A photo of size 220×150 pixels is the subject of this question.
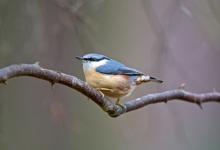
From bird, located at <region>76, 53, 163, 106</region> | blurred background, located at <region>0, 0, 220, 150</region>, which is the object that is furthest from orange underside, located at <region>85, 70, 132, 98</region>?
blurred background, located at <region>0, 0, 220, 150</region>

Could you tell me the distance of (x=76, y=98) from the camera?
4.26 metres

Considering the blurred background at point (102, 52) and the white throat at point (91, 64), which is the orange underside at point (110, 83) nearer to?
the white throat at point (91, 64)

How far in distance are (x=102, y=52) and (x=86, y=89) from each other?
1.42 m

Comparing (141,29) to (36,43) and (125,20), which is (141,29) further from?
(36,43)

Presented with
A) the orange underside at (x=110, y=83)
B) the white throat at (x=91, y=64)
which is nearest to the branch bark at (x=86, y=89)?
the orange underside at (x=110, y=83)

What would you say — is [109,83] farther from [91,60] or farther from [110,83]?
[91,60]

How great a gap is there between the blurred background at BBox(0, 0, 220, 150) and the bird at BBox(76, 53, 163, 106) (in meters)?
0.08

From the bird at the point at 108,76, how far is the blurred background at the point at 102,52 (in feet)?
0.26

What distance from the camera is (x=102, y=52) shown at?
353 centimetres

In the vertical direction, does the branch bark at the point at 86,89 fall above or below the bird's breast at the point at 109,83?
below

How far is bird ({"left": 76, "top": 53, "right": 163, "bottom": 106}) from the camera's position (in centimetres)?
253

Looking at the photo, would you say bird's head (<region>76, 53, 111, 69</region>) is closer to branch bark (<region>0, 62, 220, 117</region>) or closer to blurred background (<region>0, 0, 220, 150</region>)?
blurred background (<region>0, 0, 220, 150</region>)

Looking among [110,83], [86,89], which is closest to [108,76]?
[110,83]

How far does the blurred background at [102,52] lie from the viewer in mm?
2670
